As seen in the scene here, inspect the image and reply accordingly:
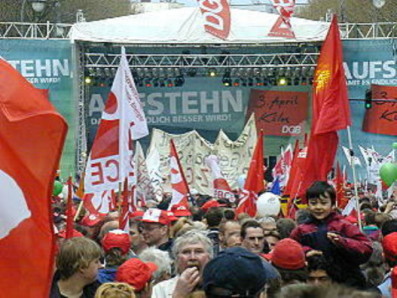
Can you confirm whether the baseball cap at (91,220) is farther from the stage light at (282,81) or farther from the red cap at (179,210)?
the stage light at (282,81)

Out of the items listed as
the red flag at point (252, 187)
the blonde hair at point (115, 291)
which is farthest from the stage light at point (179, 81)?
the blonde hair at point (115, 291)

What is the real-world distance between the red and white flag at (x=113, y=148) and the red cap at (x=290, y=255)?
14.8 feet

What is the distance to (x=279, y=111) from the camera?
3750 cm

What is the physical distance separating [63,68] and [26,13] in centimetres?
2628

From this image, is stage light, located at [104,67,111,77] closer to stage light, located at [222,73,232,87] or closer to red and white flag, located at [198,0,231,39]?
red and white flag, located at [198,0,231,39]

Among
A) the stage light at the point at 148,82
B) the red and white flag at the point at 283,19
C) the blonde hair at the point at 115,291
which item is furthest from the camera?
the stage light at the point at 148,82

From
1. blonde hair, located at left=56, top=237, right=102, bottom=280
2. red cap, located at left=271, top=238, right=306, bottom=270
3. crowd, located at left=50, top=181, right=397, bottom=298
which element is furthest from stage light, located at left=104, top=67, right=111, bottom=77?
blonde hair, located at left=56, top=237, right=102, bottom=280

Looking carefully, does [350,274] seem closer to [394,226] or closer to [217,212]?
[394,226]

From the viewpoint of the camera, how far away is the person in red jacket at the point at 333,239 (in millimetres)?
7422

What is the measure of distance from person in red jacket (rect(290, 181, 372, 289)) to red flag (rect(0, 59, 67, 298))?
2250mm

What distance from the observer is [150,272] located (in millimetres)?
7074

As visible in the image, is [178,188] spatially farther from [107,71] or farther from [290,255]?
[107,71]

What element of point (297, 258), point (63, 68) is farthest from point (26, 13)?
point (297, 258)

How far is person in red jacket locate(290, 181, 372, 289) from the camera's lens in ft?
24.3
